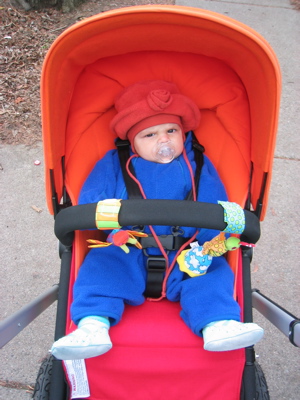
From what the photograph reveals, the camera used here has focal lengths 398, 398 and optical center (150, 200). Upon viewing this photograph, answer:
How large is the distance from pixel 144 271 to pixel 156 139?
56 centimetres

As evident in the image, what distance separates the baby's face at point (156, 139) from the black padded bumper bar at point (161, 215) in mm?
588

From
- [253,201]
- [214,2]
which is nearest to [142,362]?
[253,201]

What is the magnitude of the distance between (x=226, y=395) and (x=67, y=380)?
0.50m

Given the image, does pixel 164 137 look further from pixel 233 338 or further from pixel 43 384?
pixel 43 384

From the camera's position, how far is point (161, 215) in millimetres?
1114

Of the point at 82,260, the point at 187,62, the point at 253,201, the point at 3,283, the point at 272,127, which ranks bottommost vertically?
the point at 3,283

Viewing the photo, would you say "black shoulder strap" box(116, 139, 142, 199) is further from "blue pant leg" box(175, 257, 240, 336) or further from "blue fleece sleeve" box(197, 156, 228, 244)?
"blue pant leg" box(175, 257, 240, 336)

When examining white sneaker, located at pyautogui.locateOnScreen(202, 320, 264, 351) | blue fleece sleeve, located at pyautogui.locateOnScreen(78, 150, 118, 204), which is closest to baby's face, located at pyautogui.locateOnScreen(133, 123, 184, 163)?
blue fleece sleeve, located at pyautogui.locateOnScreen(78, 150, 118, 204)

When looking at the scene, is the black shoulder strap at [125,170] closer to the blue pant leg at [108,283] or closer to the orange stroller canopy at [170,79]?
the orange stroller canopy at [170,79]

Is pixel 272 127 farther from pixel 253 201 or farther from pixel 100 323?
pixel 100 323

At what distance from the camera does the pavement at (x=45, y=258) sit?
178cm

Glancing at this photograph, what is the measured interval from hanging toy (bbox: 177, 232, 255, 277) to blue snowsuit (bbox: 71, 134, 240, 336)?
0.03 metres

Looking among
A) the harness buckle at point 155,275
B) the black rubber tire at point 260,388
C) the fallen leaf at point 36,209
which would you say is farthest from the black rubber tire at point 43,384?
the fallen leaf at point 36,209

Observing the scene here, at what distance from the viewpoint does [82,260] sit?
1.50 meters
